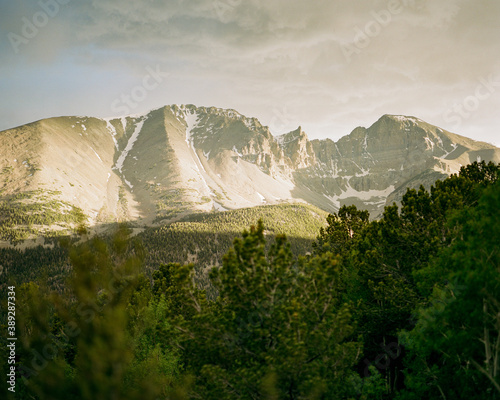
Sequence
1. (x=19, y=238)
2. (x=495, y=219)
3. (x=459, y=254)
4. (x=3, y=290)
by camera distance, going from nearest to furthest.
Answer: (x=495, y=219), (x=459, y=254), (x=3, y=290), (x=19, y=238)

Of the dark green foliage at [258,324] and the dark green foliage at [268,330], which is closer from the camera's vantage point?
the dark green foliage at [258,324]

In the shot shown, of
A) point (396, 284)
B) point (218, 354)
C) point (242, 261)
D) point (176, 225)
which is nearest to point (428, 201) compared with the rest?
point (396, 284)

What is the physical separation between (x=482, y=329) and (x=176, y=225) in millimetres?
169294

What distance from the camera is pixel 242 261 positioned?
858cm

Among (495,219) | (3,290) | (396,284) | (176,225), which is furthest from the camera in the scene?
(176,225)

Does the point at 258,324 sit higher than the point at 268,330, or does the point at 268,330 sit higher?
the point at 258,324

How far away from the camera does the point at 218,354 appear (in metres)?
8.76

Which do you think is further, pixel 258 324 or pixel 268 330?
pixel 258 324

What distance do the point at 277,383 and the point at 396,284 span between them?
11012mm

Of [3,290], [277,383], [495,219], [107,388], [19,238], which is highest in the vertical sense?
[495,219]

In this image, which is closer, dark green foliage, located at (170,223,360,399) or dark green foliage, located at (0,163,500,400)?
dark green foliage, located at (0,163,500,400)

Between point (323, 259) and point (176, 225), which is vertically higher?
point (323, 259)

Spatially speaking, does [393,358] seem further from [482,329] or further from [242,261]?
[242,261]

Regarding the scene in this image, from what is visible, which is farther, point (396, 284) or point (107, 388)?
point (396, 284)
